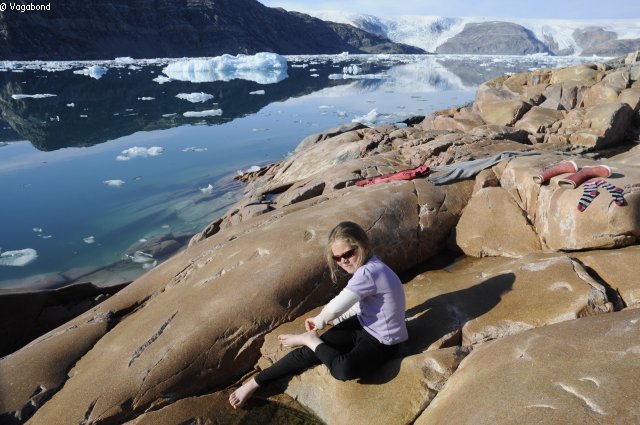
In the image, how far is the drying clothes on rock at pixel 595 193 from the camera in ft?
14.2

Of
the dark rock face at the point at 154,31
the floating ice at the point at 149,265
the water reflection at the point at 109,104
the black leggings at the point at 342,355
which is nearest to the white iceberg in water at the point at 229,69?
the water reflection at the point at 109,104

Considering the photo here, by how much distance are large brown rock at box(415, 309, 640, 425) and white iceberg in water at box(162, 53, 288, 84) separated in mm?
41345

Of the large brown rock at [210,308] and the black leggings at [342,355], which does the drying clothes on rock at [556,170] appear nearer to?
the large brown rock at [210,308]

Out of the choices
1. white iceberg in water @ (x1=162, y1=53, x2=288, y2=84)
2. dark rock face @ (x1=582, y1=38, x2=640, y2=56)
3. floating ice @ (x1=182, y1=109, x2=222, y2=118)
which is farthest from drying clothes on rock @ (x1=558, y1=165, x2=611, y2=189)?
dark rock face @ (x1=582, y1=38, x2=640, y2=56)

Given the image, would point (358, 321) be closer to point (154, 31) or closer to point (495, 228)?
point (495, 228)

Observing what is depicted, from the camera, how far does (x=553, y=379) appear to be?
248 centimetres

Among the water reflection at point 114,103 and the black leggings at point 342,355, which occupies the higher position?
the water reflection at point 114,103

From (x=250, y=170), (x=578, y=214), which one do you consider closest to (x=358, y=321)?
(x=578, y=214)

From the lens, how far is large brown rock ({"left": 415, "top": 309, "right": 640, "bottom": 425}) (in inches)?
87.4

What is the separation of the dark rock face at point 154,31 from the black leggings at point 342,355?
238 feet

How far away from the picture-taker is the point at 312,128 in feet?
66.0

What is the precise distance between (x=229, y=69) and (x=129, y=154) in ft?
120

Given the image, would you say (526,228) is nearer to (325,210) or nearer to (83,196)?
(325,210)

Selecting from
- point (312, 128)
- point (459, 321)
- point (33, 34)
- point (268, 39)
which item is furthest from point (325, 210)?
point (268, 39)
